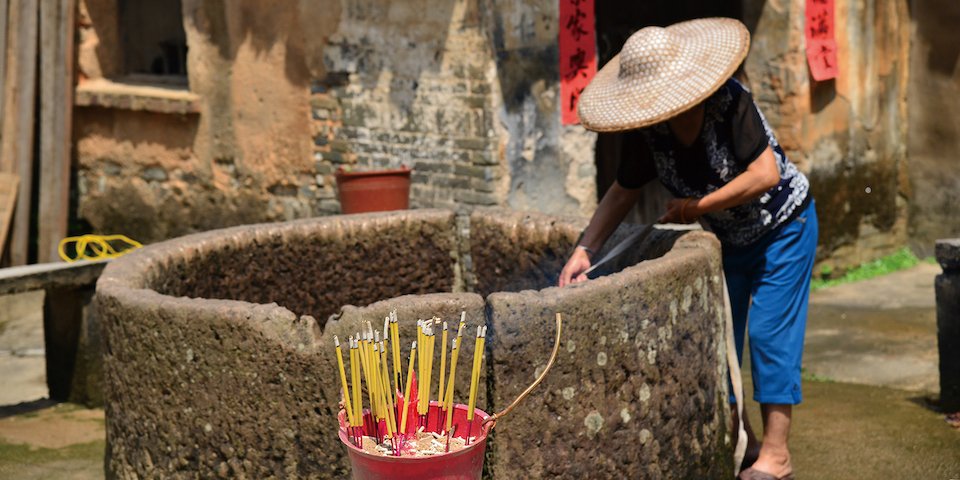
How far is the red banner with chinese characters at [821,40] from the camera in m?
7.21

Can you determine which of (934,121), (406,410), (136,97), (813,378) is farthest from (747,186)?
(136,97)

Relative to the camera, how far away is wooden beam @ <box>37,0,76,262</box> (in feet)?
26.7

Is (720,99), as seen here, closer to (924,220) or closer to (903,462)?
(903,462)

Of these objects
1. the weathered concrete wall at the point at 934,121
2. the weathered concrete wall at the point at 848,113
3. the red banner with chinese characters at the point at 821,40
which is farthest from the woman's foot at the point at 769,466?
the weathered concrete wall at the point at 934,121

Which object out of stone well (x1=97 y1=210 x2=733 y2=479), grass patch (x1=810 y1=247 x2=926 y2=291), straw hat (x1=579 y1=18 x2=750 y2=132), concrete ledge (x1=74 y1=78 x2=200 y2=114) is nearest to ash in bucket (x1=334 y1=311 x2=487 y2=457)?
stone well (x1=97 y1=210 x2=733 y2=479)

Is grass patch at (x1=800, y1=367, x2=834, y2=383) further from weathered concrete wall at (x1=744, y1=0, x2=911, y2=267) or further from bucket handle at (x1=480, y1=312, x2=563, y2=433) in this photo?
bucket handle at (x1=480, y1=312, x2=563, y2=433)

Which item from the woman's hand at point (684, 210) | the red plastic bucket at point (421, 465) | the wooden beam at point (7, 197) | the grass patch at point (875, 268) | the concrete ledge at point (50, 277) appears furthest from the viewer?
the wooden beam at point (7, 197)

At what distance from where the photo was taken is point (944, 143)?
7.84 m

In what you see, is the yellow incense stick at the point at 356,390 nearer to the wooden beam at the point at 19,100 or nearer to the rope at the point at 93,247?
the rope at the point at 93,247

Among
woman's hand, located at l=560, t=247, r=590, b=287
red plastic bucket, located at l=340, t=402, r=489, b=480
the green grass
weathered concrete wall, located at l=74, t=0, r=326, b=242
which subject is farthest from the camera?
weathered concrete wall, located at l=74, t=0, r=326, b=242

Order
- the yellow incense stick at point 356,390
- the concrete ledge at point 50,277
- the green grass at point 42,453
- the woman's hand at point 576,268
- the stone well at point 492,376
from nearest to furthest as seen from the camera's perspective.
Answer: the yellow incense stick at point 356,390
the stone well at point 492,376
the woman's hand at point 576,268
the green grass at point 42,453
the concrete ledge at point 50,277

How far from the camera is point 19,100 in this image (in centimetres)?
803

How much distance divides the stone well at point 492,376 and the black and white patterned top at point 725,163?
0.72 ft

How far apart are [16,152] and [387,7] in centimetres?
272
